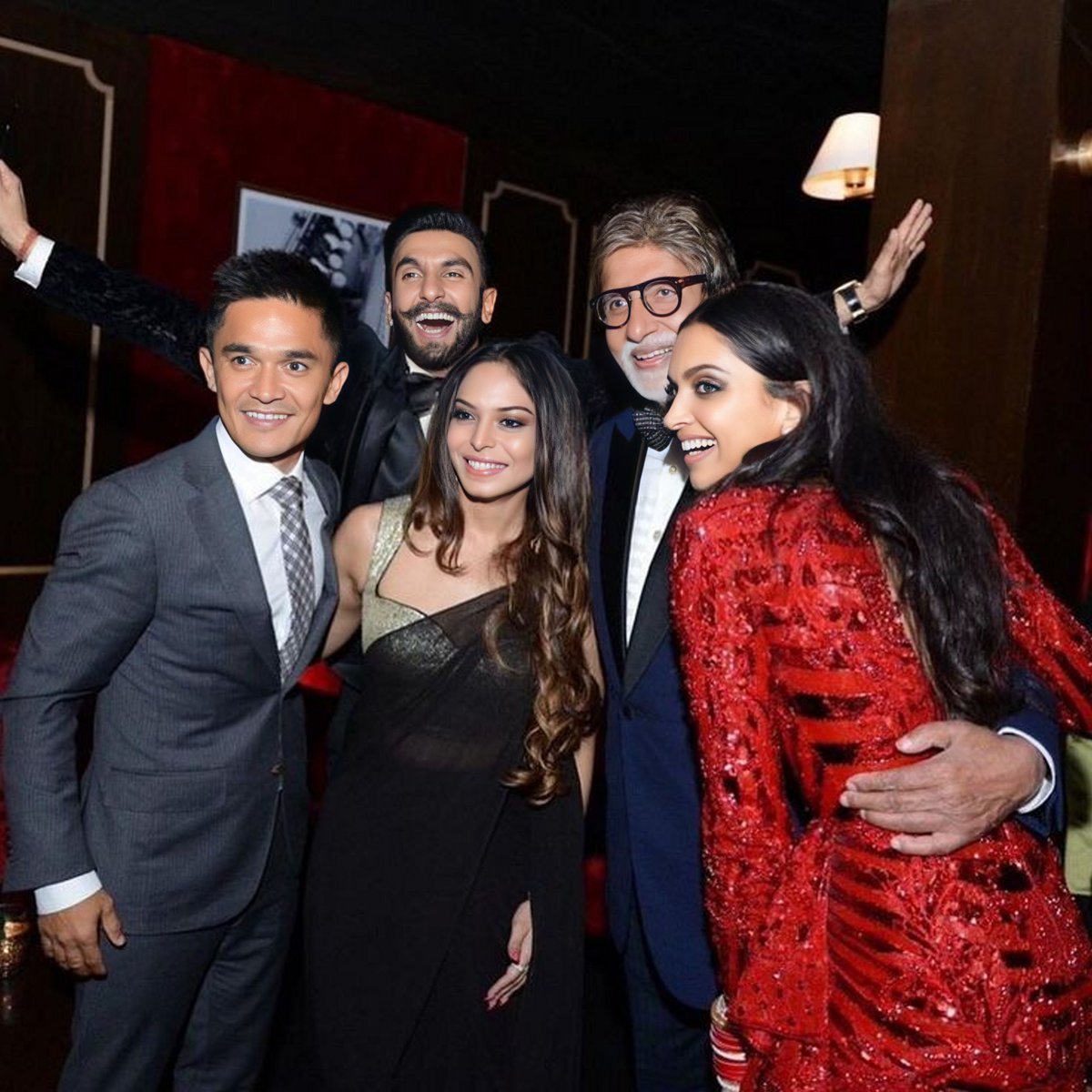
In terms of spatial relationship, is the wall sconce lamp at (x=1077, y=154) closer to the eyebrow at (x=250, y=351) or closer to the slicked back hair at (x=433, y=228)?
the slicked back hair at (x=433, y=228)

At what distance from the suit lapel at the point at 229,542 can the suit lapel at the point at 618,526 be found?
63 centimetres

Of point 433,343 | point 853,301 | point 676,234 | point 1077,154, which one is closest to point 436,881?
point 433,343

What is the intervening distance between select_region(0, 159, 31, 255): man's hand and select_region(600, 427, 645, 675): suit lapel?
1.37m

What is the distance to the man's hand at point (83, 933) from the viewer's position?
1.83 meters

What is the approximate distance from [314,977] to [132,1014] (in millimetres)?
398

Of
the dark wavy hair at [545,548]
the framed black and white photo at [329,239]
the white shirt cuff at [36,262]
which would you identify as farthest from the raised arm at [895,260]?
the framed black and white photo at [329,239]

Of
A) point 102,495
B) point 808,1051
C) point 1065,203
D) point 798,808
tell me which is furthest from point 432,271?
point 808,1051

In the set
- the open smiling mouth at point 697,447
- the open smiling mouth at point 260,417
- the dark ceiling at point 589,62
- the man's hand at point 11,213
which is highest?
the dark ceiling at point 589,62

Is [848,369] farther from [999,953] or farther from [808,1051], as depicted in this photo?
[808,1051]

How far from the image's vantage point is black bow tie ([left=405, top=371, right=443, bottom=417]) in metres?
2.71

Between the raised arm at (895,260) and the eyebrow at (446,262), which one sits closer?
the raised arm at (895,260)

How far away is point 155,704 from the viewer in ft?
6.17

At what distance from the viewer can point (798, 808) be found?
187 centimetres

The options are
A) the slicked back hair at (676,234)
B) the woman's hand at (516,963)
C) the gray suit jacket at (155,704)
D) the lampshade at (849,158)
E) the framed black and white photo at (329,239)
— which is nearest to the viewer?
the gray suit jacket at (155,704)
